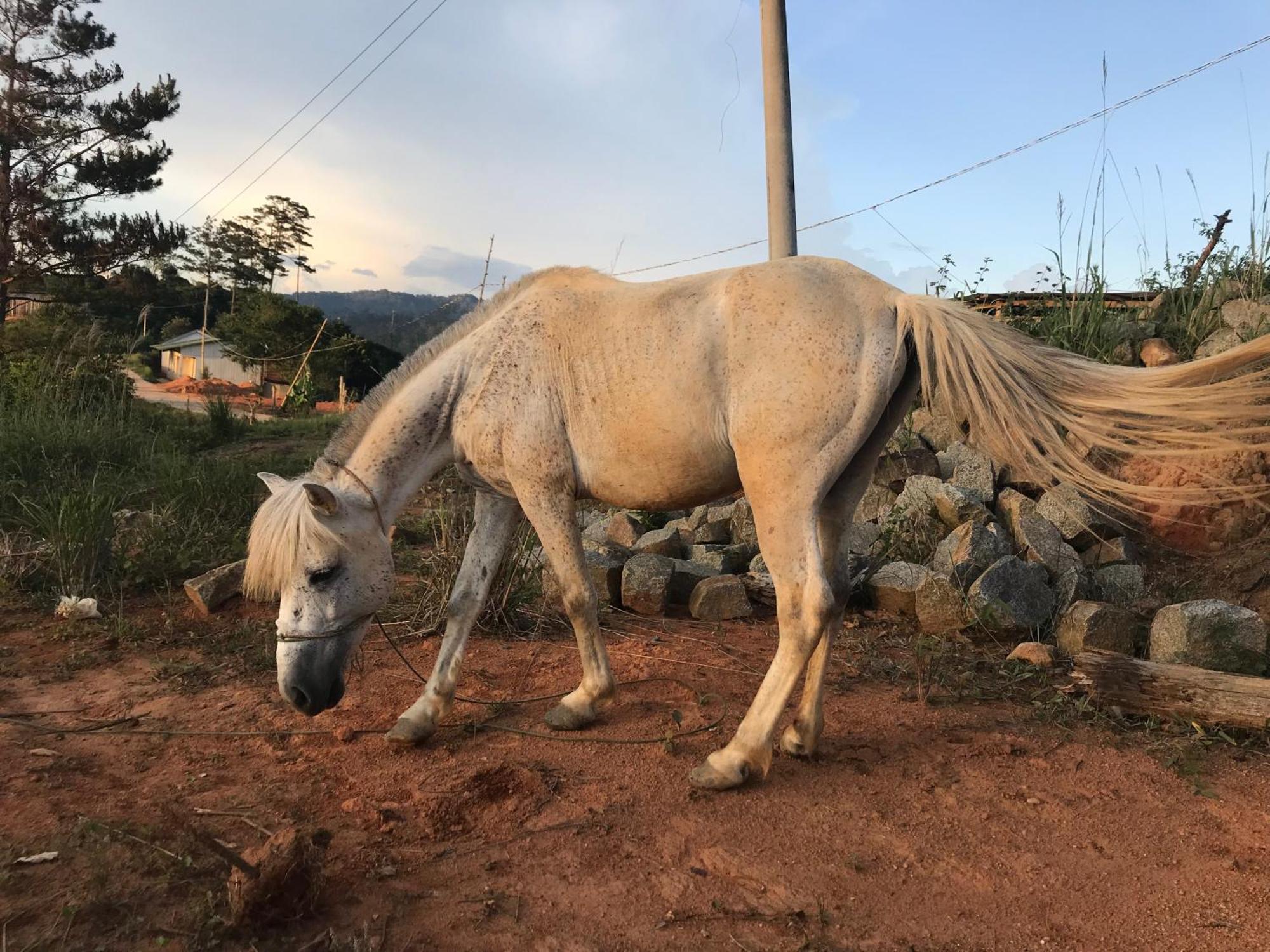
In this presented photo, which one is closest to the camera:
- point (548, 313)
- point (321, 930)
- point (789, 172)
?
point (321, 930)

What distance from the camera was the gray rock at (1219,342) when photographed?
528 centimetres

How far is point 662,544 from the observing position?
5.30 metres

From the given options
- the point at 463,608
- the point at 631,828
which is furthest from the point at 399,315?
the point at 631,828

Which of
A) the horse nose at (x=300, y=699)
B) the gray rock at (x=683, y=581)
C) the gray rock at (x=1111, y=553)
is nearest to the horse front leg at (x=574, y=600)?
the horse nose at (x=300, y=699)

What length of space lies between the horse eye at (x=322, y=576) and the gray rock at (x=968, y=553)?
131 inches

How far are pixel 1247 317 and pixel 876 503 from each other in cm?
300

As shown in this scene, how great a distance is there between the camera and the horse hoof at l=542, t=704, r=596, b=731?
307 centimetres

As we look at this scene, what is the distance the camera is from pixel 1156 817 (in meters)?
2.44

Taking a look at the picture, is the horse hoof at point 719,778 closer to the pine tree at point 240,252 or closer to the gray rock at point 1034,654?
the gray rock at point 1034,654

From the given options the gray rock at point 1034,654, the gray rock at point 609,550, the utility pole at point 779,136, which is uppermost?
the utility pole at point 779,136

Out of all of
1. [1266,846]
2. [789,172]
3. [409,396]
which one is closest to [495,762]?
[409,396]

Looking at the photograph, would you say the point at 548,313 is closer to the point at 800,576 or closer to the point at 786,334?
the point at 786,334

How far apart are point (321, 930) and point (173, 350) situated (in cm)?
4770

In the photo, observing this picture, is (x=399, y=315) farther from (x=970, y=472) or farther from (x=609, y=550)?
(x=970, y=472)
